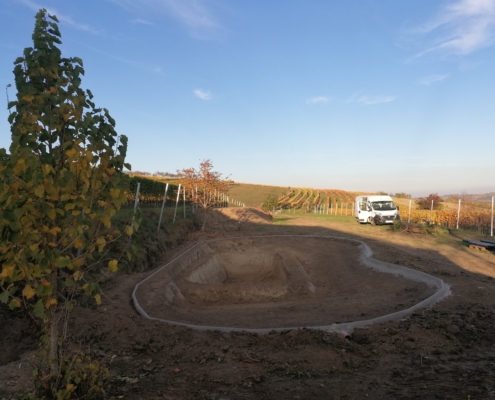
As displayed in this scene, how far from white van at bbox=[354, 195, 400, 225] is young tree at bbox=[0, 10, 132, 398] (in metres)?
27.1

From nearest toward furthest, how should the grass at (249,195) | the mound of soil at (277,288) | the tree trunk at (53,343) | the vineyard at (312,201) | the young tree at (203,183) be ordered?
1. the tree trunk at (53,343)
2. the mound of soil at (277,288)
3. the young tree at (203,183)
4. the vineyard at (312,201)
5. the grass at (249,195)

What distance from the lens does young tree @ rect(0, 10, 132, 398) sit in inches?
123

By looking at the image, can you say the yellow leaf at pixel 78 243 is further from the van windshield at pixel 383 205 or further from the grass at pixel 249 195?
the grass at pixel 249 195

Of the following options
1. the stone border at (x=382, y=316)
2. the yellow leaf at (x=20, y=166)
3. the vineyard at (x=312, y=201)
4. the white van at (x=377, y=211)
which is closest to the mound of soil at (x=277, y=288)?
the stone border at (x=382, y=316)

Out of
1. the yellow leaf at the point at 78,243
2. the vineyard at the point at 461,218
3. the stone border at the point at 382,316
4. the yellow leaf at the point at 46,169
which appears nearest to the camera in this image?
the yellow leaf at the point at 46,169

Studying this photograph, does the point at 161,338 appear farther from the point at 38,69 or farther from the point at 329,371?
the point at 38,69

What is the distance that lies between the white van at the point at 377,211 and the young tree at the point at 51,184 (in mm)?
27066

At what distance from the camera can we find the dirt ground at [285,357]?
15.2 feet

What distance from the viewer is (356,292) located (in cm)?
1266

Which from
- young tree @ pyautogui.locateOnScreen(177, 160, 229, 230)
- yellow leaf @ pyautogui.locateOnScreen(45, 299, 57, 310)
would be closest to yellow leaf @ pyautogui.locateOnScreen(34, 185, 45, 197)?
yellow leaf @ pyautogui.locateOnScreen(45, 299, 57, 310)

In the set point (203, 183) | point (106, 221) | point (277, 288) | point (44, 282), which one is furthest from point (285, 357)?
point (203, 183)

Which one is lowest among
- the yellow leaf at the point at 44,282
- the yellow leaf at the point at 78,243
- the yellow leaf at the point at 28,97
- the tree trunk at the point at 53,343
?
the tree trunk at the point at 53,343

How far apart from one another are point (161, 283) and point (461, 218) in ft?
107

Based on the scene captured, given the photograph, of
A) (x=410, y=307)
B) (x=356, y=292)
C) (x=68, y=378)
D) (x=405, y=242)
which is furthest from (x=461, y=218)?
(x=68, y=378)
